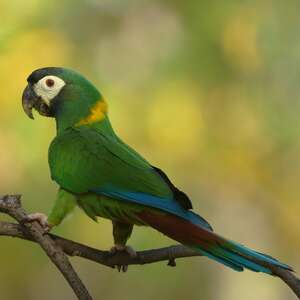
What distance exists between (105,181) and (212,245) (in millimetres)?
446

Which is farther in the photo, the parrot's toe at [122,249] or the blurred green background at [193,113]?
the blurred green background at [193,113]

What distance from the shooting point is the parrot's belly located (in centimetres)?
224

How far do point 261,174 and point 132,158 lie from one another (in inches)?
218

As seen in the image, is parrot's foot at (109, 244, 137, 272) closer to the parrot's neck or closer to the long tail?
the long tail

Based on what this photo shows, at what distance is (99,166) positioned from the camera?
2.35 meters

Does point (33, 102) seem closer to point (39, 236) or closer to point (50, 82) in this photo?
point (50, 82)

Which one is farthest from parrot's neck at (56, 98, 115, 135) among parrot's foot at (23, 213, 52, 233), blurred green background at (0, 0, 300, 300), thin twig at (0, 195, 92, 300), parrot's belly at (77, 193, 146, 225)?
blurred green background at (0, 0, 300, 300)

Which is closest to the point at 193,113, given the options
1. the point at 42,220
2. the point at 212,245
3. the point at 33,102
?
the point at 33,102

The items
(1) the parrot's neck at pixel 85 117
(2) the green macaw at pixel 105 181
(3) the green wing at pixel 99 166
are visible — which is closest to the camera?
(2) the green macaw at pixel 105 181

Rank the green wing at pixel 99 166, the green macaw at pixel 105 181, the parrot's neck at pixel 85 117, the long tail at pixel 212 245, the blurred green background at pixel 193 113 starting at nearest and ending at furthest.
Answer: the long tail at pixel 212 245 < the green macaw at pixel 105 181 < the green wing at pixel 99 166 < the parrot's neck at pixel 85 117 < the blurred green background at pixel 193 113

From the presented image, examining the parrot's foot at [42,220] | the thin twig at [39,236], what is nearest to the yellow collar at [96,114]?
the parrot's foot at [42,220]

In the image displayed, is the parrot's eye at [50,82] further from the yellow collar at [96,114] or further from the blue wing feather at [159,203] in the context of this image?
the blue wing feather at [159,203]

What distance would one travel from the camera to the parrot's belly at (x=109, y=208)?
7.34 ft

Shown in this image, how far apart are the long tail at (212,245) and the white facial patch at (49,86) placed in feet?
2.19
